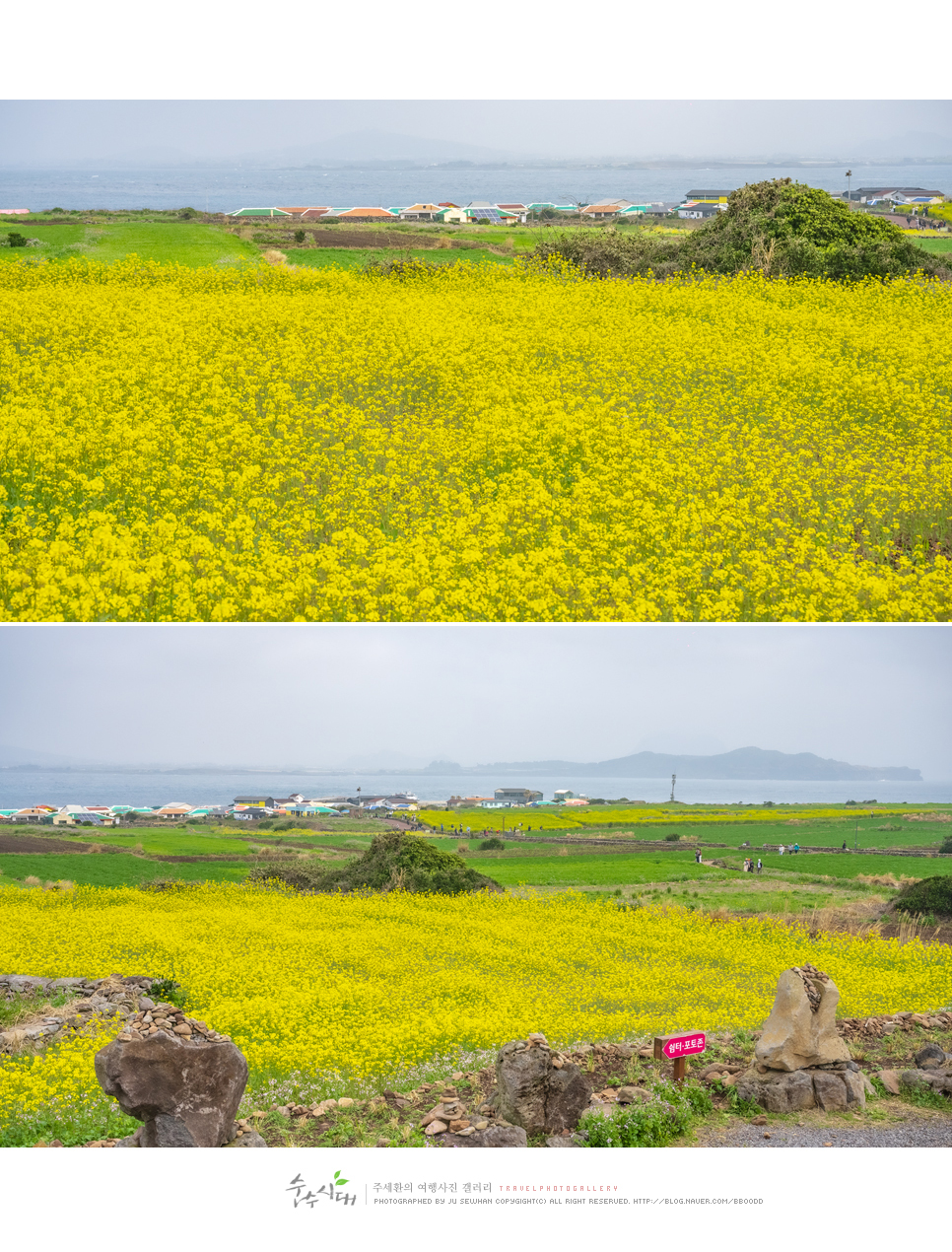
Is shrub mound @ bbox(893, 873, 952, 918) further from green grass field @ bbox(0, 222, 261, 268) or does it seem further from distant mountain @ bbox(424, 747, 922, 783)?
green grass field @ bbox(0, 222, 261, 268)

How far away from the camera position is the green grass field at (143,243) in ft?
56.7

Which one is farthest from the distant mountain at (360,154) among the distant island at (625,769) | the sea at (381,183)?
the distant island at (625,769)

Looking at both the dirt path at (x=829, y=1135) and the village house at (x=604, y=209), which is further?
the village house at (x=604, y=209)

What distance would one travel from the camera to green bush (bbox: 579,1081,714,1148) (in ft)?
21.6

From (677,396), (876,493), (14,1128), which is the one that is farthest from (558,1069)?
(677,396)

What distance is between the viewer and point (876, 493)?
35.3 feet

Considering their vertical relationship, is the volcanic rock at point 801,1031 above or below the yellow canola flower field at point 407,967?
above

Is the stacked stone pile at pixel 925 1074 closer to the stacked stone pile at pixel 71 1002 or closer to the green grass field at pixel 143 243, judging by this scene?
the stacked stone pile at pixel 71 1002

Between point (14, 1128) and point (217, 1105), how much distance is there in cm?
170

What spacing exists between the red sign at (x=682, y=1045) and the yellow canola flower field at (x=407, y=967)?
114 centimetres

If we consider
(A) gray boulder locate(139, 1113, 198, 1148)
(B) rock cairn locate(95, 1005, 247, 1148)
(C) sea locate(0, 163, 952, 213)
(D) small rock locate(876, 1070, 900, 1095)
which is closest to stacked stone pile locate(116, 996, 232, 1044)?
(B) rock cairn locate(95, 1005, 247, 1148)

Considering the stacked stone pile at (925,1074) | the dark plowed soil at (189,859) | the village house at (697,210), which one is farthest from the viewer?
the village house at (697,210)

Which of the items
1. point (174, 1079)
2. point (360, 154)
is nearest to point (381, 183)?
point (360, 154)

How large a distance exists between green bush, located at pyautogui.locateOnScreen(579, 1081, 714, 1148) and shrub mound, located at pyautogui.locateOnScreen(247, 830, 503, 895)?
3.73 metres
